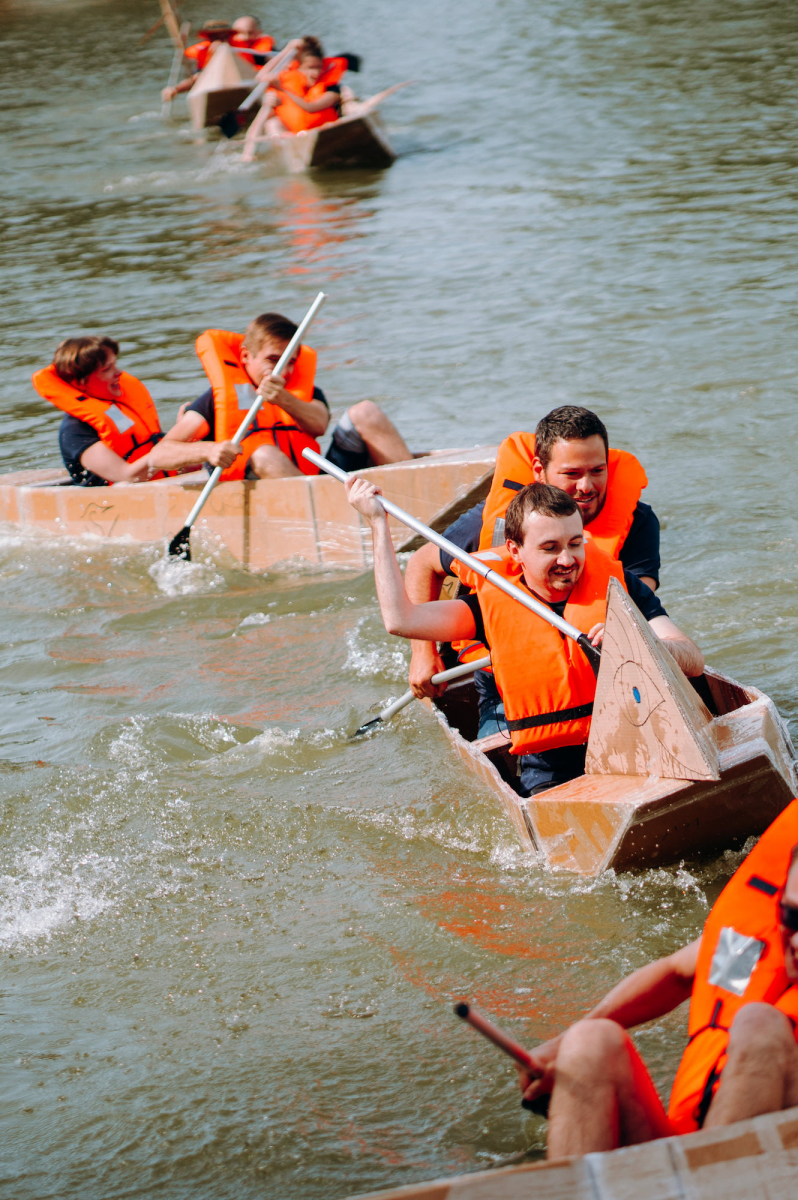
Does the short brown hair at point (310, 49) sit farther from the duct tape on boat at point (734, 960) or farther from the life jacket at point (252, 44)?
the duct tape on boat at point (734, 960)

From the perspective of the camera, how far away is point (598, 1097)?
2.21 metres

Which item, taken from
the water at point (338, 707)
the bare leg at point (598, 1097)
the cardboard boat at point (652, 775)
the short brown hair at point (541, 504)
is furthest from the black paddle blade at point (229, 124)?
the bare leg at point (598, 1097)

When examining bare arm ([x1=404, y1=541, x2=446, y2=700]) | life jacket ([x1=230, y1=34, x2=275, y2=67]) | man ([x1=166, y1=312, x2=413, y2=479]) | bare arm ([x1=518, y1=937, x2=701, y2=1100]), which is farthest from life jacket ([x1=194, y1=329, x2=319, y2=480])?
life jacket ([x1=230, y1=34, x2=275, y2=67])

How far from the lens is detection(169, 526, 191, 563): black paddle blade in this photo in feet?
22.0

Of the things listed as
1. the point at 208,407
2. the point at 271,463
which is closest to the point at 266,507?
the point at 271,463

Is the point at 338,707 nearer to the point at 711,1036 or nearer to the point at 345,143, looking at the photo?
the point at 711,1036

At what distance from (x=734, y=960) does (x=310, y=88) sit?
627 inches

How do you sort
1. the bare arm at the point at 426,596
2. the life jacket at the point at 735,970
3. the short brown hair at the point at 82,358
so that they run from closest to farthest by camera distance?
1. the life jacket at the point at 735,970
2. the bare arm at the point at 426,596
3. the short brown hair at the point at 82,358

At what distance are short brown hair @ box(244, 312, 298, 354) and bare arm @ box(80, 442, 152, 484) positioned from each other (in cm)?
90

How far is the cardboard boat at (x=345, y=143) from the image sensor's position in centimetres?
1619

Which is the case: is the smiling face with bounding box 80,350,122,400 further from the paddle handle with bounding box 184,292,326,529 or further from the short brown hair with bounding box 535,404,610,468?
the short brown hair with bounding box 535,404,610,468

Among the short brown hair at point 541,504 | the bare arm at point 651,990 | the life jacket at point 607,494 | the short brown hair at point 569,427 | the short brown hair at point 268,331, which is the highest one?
the short brown hair at point 569,427

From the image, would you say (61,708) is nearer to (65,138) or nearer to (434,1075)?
(434,1075)

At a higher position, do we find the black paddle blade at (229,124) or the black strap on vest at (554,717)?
the black paddle blade at (229,124)
